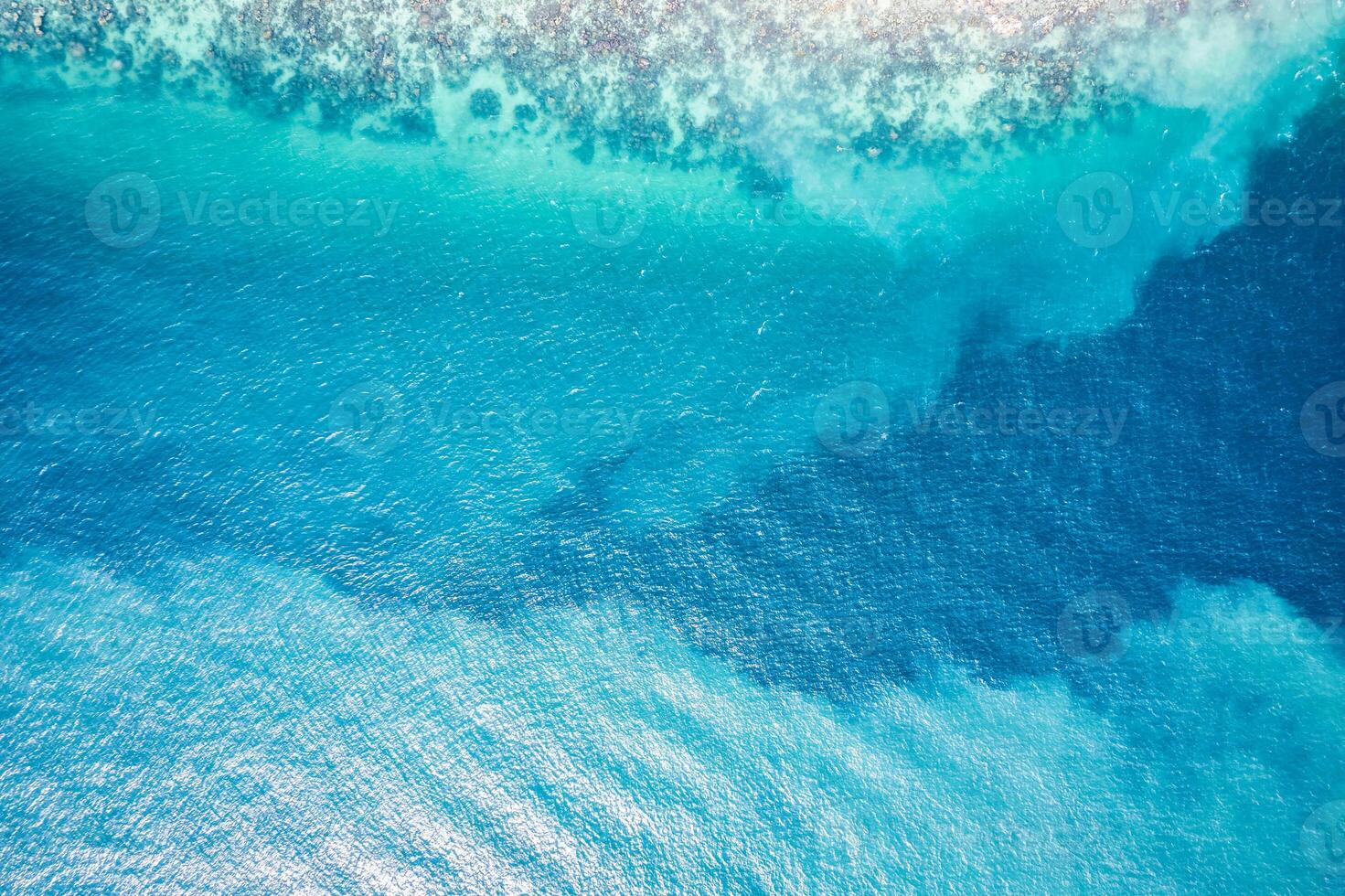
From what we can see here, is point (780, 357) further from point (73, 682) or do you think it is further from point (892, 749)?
point (73, 682)

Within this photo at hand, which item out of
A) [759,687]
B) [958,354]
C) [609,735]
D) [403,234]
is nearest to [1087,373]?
[958,354]

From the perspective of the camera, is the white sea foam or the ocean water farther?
the ocean water

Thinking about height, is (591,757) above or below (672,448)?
below

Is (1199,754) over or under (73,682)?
over

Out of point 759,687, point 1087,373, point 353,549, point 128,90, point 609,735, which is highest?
point 1087,373

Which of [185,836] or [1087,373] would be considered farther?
[1087,373]

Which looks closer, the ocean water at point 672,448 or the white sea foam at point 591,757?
the white sea foam at point 591,757

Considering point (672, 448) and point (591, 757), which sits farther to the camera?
point (672, 448)

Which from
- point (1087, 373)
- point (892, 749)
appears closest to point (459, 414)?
point (892, 749)
